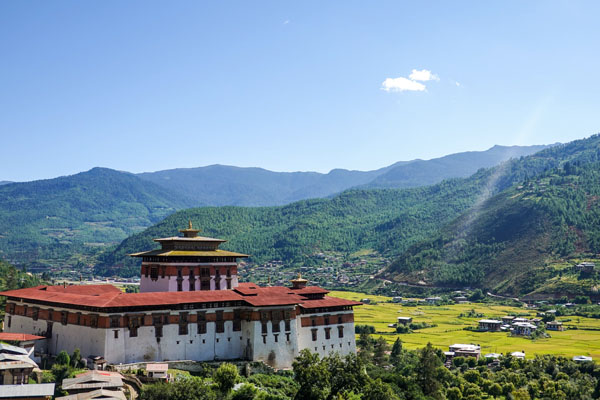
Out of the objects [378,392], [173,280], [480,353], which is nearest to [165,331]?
[173,280]

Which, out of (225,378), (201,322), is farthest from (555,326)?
(225,378)

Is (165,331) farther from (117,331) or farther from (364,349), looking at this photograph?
(364,349)

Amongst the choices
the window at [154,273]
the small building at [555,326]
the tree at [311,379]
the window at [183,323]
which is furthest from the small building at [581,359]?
the window at [183,323]

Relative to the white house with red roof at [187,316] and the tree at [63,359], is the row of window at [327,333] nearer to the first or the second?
the white house with red roof at [187,316]

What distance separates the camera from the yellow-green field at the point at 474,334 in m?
127

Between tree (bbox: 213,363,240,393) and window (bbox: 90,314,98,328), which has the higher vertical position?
window (bbox: 90,314,98,328)

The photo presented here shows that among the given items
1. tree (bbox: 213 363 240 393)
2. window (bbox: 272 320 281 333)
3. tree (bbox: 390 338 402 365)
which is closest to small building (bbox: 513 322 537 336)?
tree (bbox: 390 338 402 365)

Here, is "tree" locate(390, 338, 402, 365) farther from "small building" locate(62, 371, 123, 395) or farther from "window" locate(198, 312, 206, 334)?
"small building" locate(62, 371, 123, 395)

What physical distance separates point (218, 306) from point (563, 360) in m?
Result: 69.2

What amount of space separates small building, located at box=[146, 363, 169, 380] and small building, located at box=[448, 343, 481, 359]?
68.5 metres

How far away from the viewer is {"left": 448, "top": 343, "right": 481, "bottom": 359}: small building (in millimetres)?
115750

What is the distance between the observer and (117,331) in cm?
6209

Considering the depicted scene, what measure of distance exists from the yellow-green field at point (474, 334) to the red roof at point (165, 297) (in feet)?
163

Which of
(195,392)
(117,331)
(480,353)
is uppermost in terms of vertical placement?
(117,331)
